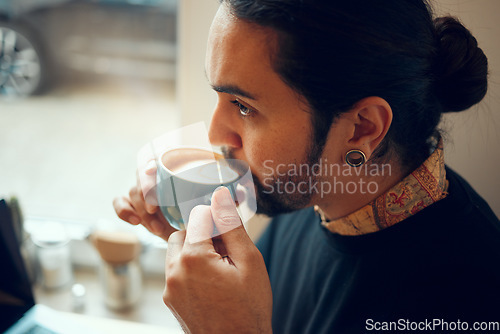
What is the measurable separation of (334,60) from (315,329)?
1.81 ft

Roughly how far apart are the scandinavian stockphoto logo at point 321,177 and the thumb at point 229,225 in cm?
17

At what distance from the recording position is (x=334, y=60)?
689 millimetres

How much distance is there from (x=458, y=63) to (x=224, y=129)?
47 centimetres

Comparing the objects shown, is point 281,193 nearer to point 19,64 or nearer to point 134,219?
point 134,219

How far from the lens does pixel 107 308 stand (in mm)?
1250

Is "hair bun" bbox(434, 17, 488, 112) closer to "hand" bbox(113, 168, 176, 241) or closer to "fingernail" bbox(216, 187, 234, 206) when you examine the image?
"fingernail" bbox(216, 187, 234, 206)

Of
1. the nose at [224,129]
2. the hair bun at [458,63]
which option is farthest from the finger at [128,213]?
the hair bun at [458,63]

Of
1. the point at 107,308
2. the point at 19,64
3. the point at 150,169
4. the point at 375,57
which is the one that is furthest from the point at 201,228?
the point at 19,64

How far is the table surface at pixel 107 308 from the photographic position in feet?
4.01

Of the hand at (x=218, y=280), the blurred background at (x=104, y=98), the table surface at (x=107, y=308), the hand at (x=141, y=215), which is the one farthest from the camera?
the table surface at (x=107, y=308)

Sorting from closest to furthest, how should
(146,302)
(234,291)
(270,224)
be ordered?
(234,291), (270,224), (146,302)

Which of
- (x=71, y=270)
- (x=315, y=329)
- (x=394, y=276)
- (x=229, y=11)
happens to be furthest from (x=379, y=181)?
(x=71, y=270)

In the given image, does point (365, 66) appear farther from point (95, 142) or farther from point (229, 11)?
point (95, 142)

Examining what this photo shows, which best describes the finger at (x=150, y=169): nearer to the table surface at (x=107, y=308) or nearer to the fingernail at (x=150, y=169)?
the fingernail at (x=150, y=169)
